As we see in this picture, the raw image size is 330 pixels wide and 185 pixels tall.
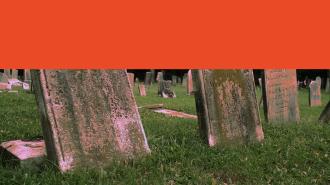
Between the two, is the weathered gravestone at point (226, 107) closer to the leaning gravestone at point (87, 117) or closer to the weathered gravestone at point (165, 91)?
the leaning gravestone at point (87, 117)

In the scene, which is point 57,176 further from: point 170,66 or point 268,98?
point 268,98

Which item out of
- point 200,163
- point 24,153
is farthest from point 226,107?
point 24,153

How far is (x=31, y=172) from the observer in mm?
4016

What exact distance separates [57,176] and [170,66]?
11.1 ft

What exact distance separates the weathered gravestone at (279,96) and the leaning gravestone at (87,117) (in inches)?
174

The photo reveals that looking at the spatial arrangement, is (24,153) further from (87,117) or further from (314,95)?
(314,95)

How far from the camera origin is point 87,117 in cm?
437

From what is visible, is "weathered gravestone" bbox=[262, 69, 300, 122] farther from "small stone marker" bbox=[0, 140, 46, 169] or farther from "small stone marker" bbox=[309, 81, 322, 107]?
"small stone marker" bbox=[309, 81, 322, 107]

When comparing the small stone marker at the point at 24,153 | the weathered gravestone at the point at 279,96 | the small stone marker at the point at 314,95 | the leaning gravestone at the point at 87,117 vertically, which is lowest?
the small stone marker at the point at 314,95

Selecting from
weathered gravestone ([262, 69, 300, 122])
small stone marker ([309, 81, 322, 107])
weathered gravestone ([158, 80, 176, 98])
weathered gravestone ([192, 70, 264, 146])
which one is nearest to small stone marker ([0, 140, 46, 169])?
weathered gravestone ([192, 70, 264, 146])

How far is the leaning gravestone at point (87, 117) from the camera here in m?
4.12

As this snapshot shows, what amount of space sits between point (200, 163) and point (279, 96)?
4577 millimetres

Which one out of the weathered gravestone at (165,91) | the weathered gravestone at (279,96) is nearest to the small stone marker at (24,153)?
the weathered gravestone at (279,96)

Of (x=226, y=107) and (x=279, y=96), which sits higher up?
(x=226, y=107)
